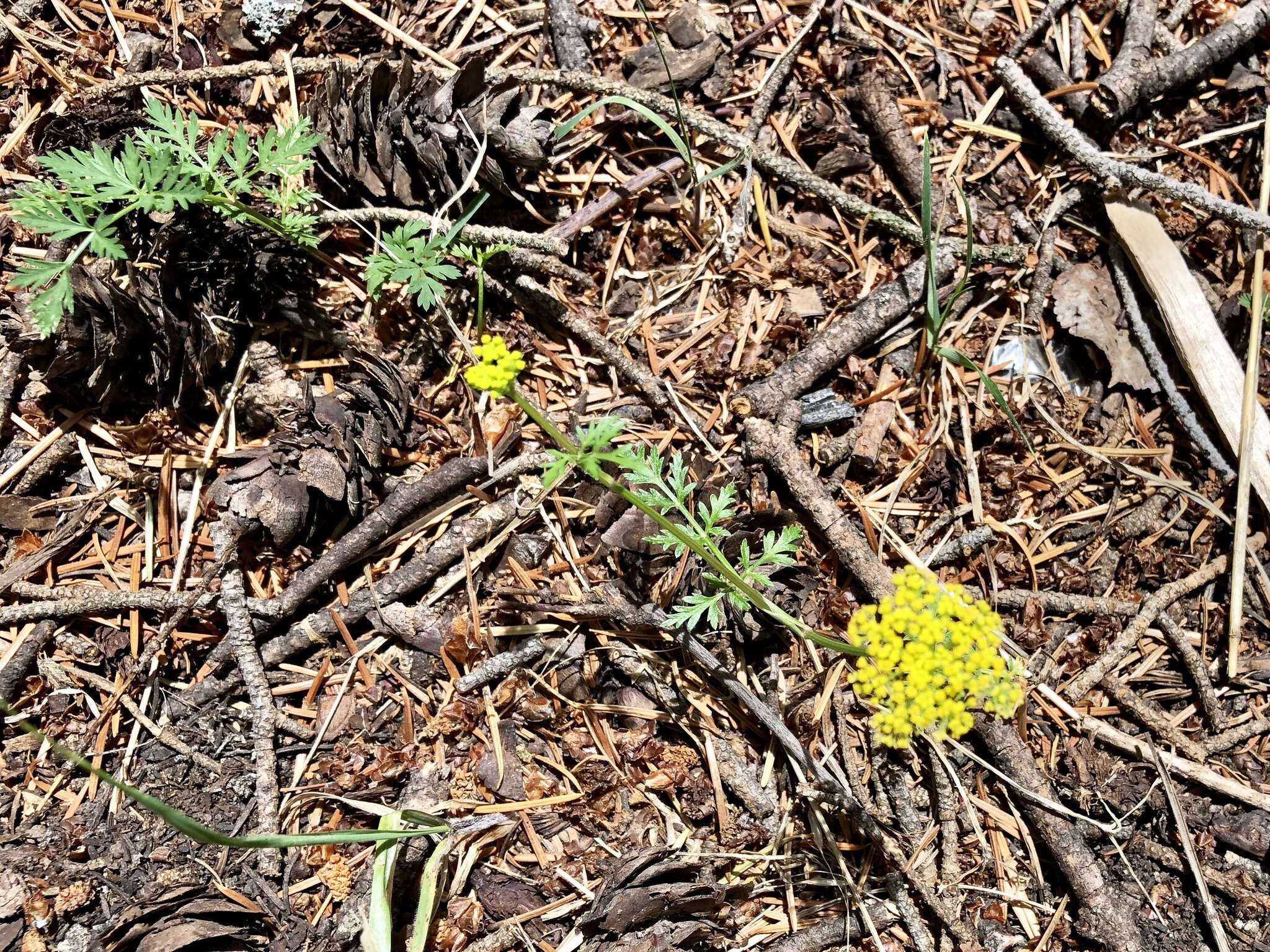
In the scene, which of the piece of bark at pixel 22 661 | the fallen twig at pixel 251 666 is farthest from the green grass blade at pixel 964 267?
the piece of bark at pixel 22 661

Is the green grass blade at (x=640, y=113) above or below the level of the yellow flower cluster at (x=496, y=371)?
above

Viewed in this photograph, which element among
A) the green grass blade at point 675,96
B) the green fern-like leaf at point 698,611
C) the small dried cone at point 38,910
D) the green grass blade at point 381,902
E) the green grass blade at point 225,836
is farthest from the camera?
the green grass blade at point 675,96

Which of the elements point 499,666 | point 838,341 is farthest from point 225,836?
point 838,341

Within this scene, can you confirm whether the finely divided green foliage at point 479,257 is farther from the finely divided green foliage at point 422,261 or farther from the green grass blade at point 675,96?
the green grass blade at point 675,96

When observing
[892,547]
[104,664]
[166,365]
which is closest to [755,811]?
[892,547]

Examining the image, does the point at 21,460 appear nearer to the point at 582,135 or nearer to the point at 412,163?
the point at 412,163

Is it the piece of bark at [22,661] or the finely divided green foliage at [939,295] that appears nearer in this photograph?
the piece of bark at [22,661]
